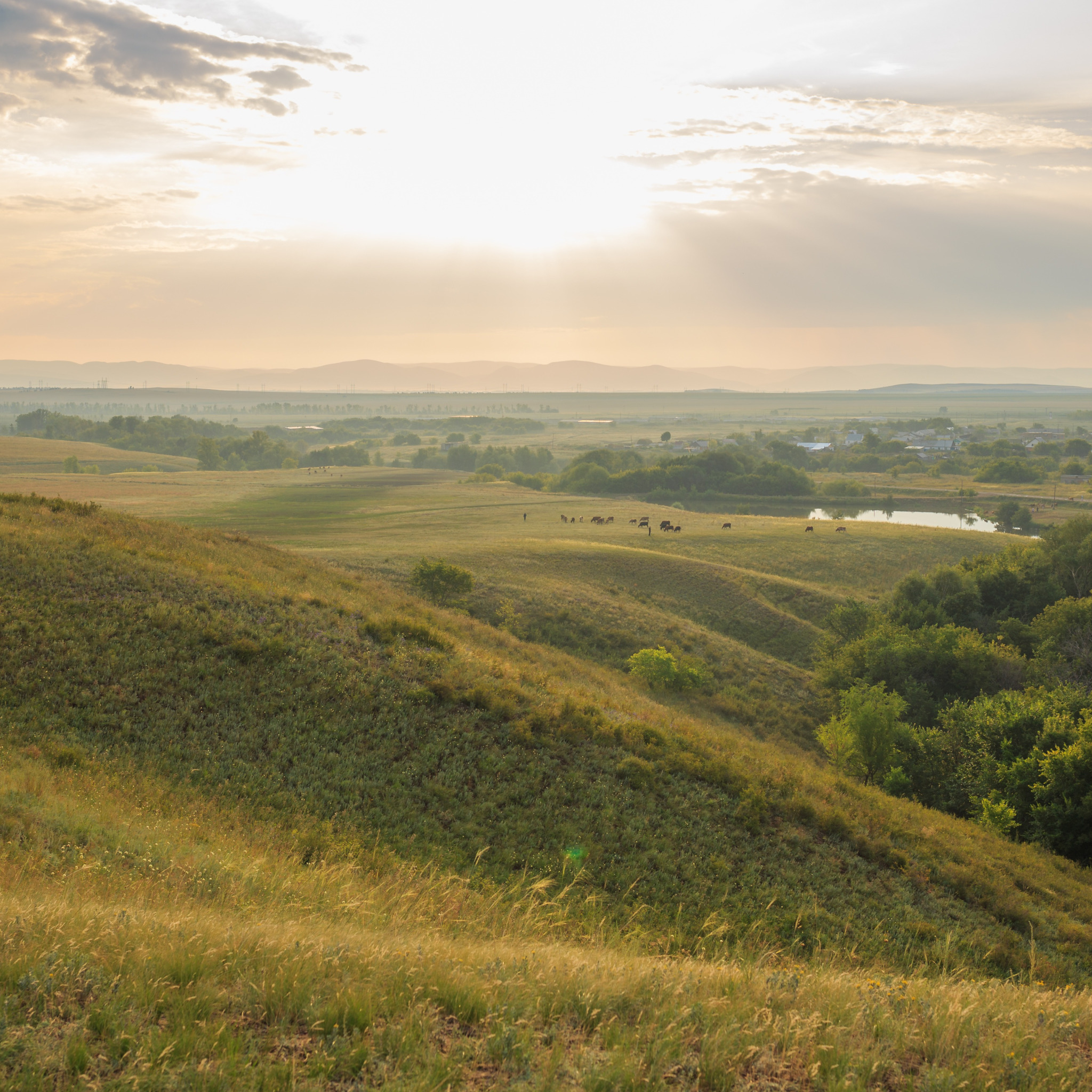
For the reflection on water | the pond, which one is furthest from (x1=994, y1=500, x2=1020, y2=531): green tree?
the pond

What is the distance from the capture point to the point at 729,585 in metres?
61.3

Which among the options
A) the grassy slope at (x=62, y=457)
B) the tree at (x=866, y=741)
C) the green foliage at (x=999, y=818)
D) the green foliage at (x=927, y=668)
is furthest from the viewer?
the grassy slope at (x=62, y=457)

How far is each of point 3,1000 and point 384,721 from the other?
13.5 metres

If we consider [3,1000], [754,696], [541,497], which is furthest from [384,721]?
[541,497]

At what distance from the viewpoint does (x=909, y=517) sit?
131 metres

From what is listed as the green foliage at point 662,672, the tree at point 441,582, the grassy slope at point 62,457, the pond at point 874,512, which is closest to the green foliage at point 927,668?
the green foliage at point 662,672

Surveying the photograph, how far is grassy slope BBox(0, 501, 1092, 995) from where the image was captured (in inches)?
576

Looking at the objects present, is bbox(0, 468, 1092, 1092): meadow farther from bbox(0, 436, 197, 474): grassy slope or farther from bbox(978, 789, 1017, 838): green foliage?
bbox(0, 436, 197, 474): grassy slope

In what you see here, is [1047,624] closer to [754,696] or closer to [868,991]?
[754,696]

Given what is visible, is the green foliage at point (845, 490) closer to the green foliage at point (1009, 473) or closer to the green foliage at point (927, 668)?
the green foliage at point (1009, 473)

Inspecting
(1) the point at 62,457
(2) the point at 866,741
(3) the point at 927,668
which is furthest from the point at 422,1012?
(1) the point at 62,457

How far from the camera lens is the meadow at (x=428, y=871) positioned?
6.33 m

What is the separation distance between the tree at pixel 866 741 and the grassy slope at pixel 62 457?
14724 centimetres

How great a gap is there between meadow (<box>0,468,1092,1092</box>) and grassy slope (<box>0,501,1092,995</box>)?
0.10 m
